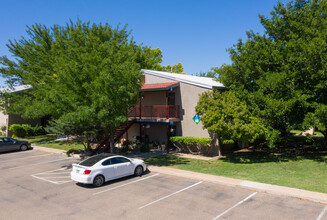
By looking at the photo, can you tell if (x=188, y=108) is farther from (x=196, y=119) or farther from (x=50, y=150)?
(x=50, y=150)

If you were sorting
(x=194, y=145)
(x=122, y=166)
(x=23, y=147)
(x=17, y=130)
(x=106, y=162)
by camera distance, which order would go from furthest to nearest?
(x=17, y=130) < (x=23, y=147) < (x=194, y=145) < (x=122, y=166) < (x=106, y=162)

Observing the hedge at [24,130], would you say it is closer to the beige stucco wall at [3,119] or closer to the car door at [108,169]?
the beige stucco wall at [3,119]

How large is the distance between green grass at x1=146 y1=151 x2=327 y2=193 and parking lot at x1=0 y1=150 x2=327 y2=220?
76.4 inches

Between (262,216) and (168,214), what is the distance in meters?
3.19

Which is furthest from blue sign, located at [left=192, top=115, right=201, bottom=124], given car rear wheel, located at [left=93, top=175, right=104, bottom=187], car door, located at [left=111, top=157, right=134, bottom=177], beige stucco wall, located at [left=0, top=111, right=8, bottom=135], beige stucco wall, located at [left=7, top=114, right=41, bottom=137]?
beige stucco wall, located at [left=0, top=111, right=8, bottom=135]

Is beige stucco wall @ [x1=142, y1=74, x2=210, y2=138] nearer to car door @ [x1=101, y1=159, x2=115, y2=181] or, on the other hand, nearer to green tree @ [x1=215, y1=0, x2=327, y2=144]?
green tree @ [x1=215, y1=0, x2=327, y2=144]

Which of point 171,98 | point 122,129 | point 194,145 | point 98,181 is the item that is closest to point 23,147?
point 122,129

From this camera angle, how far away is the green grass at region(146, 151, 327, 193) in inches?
473

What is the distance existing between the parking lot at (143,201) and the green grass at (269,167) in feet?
6.37

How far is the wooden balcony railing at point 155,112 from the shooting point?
20.4m

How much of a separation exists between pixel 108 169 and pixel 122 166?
87cm

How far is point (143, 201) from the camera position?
9.85m

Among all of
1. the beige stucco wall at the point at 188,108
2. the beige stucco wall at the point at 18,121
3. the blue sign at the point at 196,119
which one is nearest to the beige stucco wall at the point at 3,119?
the beige stucco wall at the point at 18,121

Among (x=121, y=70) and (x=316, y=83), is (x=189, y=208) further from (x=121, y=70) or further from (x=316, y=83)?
(x=316, y=83)
